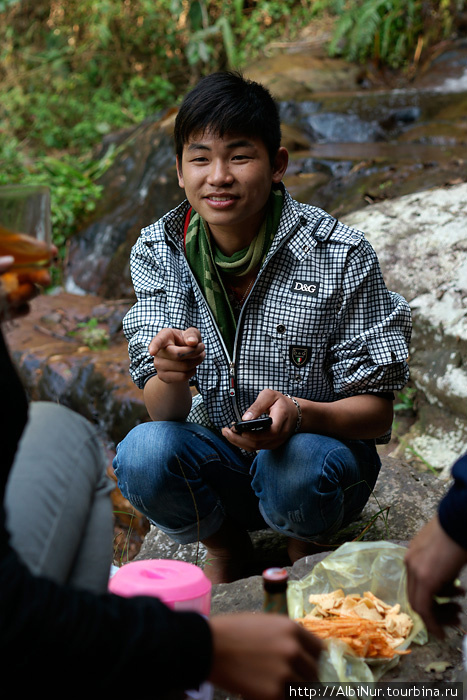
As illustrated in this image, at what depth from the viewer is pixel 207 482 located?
2070mm

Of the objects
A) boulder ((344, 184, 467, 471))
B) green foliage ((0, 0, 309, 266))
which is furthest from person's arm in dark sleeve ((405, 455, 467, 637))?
green foliage ((0, 0, 309, 266))

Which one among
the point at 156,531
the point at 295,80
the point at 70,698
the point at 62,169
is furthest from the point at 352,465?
the point at 295,80

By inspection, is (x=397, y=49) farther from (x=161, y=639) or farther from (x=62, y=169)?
(x=161, y=639)

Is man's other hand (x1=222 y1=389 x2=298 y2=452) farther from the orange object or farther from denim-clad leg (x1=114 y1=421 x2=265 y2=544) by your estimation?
the orange object

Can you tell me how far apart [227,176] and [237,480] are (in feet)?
2.92

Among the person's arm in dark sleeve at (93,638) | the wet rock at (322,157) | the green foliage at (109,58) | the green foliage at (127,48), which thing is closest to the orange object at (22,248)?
the person's arm in dark sleeve at (93,638)

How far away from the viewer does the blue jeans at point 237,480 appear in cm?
189

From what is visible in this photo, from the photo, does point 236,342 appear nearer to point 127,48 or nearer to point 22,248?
point 22,248

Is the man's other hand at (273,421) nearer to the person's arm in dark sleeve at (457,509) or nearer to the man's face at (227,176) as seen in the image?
the man's face at (227,176)

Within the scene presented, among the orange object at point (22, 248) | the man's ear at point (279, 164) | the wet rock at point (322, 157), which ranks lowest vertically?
the wet rock at point (322, 157)

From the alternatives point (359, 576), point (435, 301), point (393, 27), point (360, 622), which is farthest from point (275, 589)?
point (393, 27)

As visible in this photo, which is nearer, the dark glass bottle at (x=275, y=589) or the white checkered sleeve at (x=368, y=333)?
the dark glass bottle at (x=275, y=589)

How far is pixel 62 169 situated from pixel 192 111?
541 centimetres

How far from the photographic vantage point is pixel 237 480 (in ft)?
6.89
